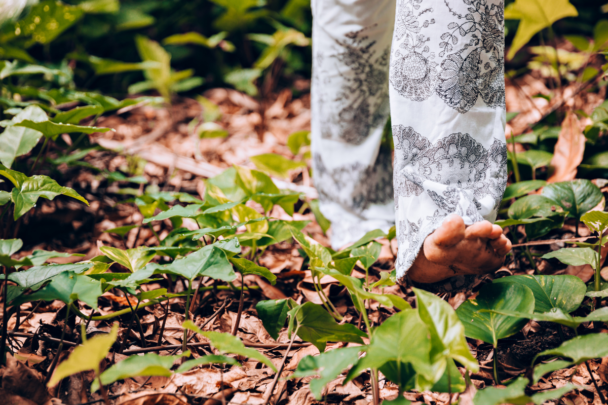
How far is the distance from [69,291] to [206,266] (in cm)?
17

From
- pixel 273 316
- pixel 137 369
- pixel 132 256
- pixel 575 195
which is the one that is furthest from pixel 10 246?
pixel 575 195

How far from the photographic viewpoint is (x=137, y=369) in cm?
42

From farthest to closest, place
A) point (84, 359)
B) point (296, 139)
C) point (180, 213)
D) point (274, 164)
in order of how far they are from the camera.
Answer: point (296, 139)
point (274, 164)
point (180, 213)
point (84, 359)

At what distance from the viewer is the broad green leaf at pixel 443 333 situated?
0.42 metres

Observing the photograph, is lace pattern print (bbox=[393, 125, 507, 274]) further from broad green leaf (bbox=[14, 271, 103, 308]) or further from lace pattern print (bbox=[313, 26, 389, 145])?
broad green leaf (bbox=[14, 271, 103, 308])

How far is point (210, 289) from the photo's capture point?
0.77 m

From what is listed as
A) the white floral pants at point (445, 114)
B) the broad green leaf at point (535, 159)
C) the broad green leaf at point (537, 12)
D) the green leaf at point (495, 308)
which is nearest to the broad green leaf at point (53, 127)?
the white floral pants at point (445, 114)

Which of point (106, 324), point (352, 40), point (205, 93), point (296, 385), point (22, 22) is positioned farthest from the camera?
point (205, 93)

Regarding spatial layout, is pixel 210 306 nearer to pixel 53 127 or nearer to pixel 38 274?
pixel 38 274

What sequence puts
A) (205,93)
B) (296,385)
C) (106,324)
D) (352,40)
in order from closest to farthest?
(296,385)
(106,324)
(352,40)
(205,93)

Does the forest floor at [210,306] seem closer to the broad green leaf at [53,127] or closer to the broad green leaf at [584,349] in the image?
the broad green leaf at [584,349]

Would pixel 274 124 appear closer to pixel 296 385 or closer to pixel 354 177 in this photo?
pixel 354 177

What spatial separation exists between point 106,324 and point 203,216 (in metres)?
0.26

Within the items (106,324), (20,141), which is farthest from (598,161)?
(20,141)
